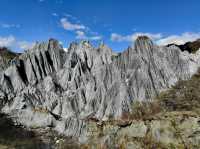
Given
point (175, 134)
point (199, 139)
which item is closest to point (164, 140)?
point (175, 134)

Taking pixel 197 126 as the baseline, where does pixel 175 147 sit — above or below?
below

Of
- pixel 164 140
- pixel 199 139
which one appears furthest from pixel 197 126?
pixel 164 140

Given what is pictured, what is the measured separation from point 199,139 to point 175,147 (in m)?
15.1

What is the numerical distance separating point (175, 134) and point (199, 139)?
14862 millimetres

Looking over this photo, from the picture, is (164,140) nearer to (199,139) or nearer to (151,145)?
(151,145)

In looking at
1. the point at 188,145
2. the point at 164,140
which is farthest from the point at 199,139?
the point at 164,140

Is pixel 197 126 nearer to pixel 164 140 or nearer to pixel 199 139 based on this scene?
pixel 199 139

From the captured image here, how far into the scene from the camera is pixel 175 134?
197875 mm

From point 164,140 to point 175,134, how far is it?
25.5 feet

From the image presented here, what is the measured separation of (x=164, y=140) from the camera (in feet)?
652

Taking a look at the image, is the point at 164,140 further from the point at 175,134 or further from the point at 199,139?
the point at 199,139

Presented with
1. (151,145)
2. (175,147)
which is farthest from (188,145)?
(151,145)

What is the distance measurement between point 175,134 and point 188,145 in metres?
12.3

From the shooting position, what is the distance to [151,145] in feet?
652
